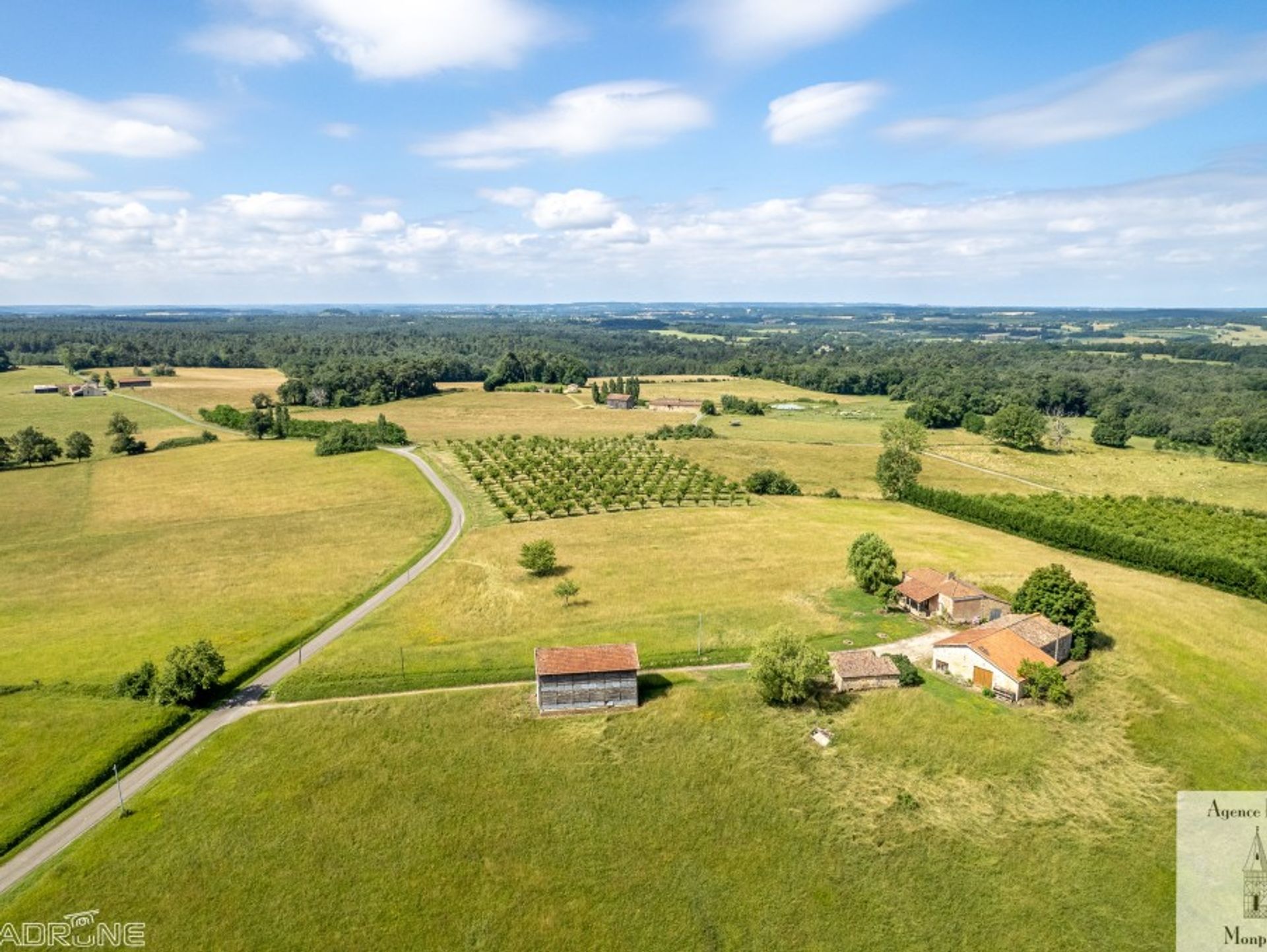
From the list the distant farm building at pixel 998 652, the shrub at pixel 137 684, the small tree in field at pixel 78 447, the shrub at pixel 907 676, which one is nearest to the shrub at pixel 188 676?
the shrub at pixel 137 684

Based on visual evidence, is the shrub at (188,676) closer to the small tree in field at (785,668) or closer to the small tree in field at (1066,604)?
the small tree in field at (785,668)

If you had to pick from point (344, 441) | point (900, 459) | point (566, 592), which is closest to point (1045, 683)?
point (566, 592)

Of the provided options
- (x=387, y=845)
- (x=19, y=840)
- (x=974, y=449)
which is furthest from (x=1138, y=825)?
(x=974, y=449)

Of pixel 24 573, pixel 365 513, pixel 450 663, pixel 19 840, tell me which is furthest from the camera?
pixel 365 513

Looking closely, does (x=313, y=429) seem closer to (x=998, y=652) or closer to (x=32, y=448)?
(x=32, y=448)

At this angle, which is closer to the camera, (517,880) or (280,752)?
(517,880)

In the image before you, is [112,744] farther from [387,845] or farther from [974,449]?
[974,449]

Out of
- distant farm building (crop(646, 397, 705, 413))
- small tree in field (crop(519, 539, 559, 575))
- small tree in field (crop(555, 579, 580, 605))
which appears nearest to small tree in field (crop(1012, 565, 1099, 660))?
small tree in field (crop(555, 579, 580, 605))
